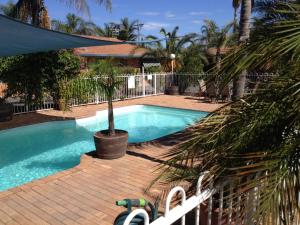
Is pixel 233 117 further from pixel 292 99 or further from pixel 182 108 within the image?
pixel 182 108

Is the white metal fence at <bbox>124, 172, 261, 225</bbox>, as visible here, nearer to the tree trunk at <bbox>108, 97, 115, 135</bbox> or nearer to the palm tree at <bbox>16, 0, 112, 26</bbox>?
the tree trunk at <bbox>108, 97, 115, 135</bbox>

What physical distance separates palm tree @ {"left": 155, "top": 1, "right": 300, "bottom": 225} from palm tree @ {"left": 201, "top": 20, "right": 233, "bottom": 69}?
15.3 m

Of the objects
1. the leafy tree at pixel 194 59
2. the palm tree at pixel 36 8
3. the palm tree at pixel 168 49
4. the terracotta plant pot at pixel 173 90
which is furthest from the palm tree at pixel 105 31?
the palm tree at pixel 36 8

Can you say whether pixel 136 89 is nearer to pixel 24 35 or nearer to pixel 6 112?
pixel 6 112

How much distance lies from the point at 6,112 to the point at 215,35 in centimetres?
1421

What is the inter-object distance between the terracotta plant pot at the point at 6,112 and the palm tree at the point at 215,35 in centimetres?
1138

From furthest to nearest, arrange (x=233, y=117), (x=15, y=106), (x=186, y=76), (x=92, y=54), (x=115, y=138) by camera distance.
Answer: (x=92, y=54)
(x=186, y=76)
(x=15, y=106)
(x=115, y=138)
(x=233, y=117)

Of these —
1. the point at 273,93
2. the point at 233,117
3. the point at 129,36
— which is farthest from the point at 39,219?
the point at 129,36

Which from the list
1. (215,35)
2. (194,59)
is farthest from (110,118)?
(215,35)

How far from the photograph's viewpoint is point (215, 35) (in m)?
19.6

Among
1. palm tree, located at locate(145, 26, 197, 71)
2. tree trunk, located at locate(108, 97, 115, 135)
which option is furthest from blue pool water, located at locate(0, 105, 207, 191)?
palm tree, located at locate(145, 26, 197, 71)

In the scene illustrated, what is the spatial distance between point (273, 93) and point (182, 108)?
459 inches

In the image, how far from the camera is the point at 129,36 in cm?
3994

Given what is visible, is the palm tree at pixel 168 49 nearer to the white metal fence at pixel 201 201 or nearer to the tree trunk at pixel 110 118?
the tree trunk at pixel 110 118
